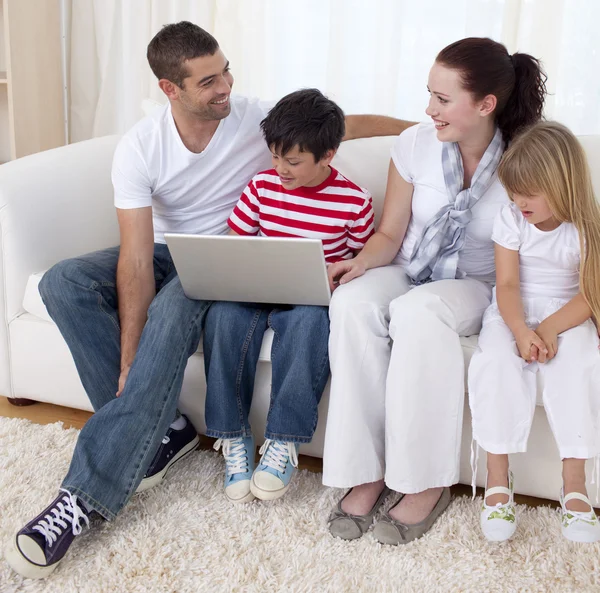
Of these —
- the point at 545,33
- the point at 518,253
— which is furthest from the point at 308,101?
the point at 545,33

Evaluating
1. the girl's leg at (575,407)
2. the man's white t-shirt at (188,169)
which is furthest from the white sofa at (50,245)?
the girl's leg at (575,407)

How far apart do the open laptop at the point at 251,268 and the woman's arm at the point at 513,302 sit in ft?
1.14

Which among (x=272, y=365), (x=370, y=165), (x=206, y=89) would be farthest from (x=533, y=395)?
(x=206, y=89)

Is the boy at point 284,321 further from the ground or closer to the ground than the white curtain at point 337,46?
closer to the ground

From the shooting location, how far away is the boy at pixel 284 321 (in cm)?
153

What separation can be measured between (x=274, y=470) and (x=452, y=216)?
0.66 m

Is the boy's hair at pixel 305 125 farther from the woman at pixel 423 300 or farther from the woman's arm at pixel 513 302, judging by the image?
the woman's arm at pixel 513 302

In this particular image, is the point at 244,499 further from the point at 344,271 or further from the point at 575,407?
the point at 575,407

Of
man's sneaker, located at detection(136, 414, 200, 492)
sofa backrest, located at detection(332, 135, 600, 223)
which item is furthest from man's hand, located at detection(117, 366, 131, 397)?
sofa backrest, located at detection(332, 135, 600, 223)

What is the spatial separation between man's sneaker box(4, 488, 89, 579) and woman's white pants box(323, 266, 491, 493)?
1.53 ft

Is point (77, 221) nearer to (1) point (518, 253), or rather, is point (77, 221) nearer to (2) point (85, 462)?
(2) point (85, 462)

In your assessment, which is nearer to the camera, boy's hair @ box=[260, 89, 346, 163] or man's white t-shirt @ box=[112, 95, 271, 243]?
boy's hair @ box=[260, 89, 346, 163]

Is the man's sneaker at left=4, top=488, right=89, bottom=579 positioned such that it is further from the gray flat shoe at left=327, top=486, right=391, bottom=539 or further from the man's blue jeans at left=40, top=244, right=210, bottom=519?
the gray flat shoe at left=327, top=486, right=391, bottom=539

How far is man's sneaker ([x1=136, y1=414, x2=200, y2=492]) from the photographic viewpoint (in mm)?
1569
